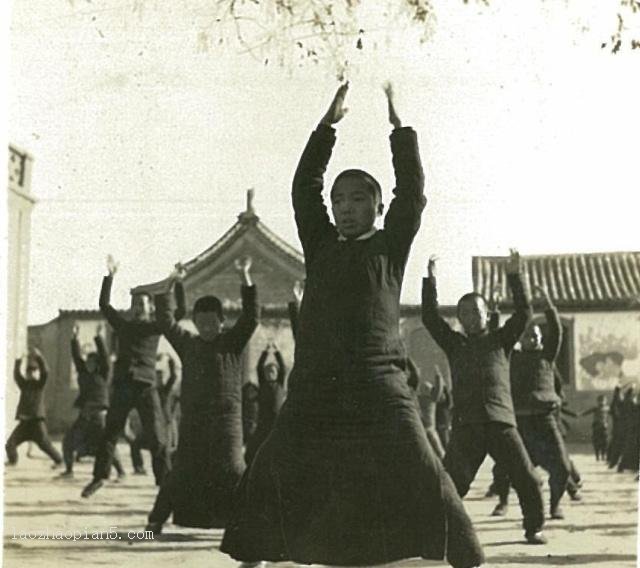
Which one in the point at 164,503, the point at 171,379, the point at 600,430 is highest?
the point at 171,379

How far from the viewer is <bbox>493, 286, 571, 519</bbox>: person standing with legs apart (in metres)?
4.17

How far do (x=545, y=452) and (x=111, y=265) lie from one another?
1825 mm

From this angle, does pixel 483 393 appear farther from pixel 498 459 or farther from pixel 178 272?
pixel 178 272

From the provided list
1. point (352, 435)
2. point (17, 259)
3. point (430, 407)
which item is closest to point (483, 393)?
point (430, 407)

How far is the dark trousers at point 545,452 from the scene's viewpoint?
13.5ft

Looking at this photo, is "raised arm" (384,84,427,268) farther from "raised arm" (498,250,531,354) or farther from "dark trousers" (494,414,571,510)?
"dark trousers" (494,414,571,510)

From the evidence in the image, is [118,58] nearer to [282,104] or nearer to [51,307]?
[282,104]

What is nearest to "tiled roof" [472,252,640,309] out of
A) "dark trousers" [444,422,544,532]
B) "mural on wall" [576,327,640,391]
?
"mural on wall" [576,327,640,391]

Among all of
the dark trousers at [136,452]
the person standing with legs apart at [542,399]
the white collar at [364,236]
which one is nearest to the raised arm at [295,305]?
the white collar at [364,236]

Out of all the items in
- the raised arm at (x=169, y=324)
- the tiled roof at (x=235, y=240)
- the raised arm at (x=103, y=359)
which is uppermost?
the tiled roof at (x=235, y=240)

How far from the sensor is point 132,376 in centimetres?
424

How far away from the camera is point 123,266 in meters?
4.25

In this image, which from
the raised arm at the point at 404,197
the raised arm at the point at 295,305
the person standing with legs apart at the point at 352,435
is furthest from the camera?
the raised arm at the point at 295,305

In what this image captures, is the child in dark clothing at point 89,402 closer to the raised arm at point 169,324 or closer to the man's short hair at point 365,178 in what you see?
the raised arm at point 169,324
